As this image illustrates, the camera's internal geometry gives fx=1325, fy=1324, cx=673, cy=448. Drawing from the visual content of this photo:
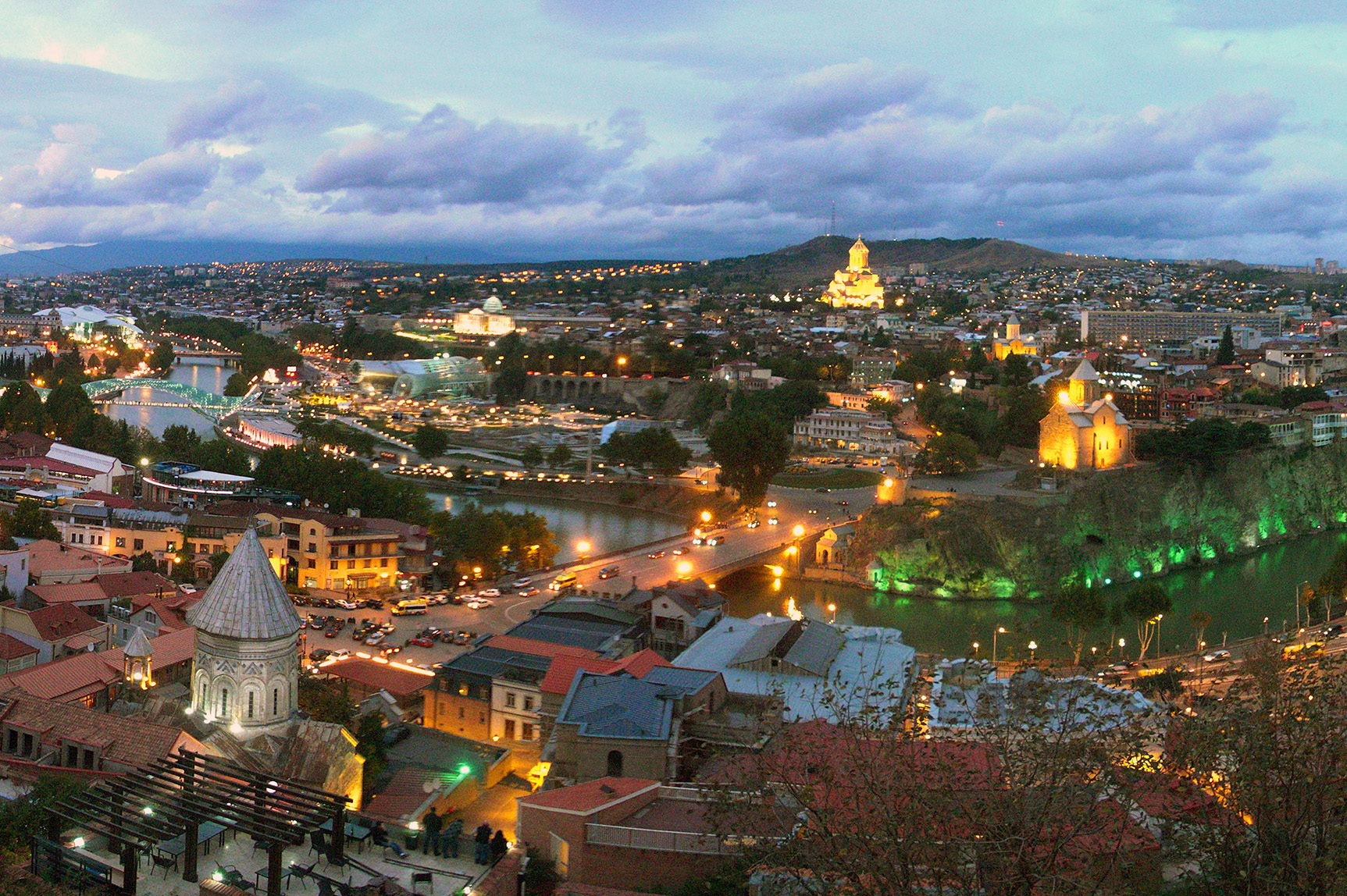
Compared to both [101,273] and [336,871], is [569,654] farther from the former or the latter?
[101,273]

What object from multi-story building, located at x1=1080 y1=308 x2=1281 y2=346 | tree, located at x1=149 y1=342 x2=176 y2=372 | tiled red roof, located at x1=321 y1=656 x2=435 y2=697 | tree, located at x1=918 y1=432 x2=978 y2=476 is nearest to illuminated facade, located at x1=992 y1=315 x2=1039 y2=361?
multi-story building, located at x1=1080 y1=308 x2=1281 y2=346

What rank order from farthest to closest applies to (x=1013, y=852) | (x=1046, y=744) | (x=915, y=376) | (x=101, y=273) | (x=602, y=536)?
(x=101, y=273) → (x=915, y=376) → (x=602, y=536) → (x=1046, y=744) → (x=1013, y=852)

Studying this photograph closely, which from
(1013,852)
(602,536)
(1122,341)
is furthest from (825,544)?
(1122,341)

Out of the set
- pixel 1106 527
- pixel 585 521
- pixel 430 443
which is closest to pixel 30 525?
pixel 585 521

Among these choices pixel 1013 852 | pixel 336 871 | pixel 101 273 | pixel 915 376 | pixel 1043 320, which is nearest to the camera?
pixel 1013 852

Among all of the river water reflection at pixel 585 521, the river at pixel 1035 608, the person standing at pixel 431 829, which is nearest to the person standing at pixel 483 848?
the person standing at pixel 431 829

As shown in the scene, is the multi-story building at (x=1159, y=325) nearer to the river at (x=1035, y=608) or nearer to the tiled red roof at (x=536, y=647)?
the river at (x=1035, y=608)

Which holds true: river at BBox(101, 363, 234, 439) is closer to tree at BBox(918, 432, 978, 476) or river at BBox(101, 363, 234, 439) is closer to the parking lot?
tree at BBox(918, 432, 978, 476)
